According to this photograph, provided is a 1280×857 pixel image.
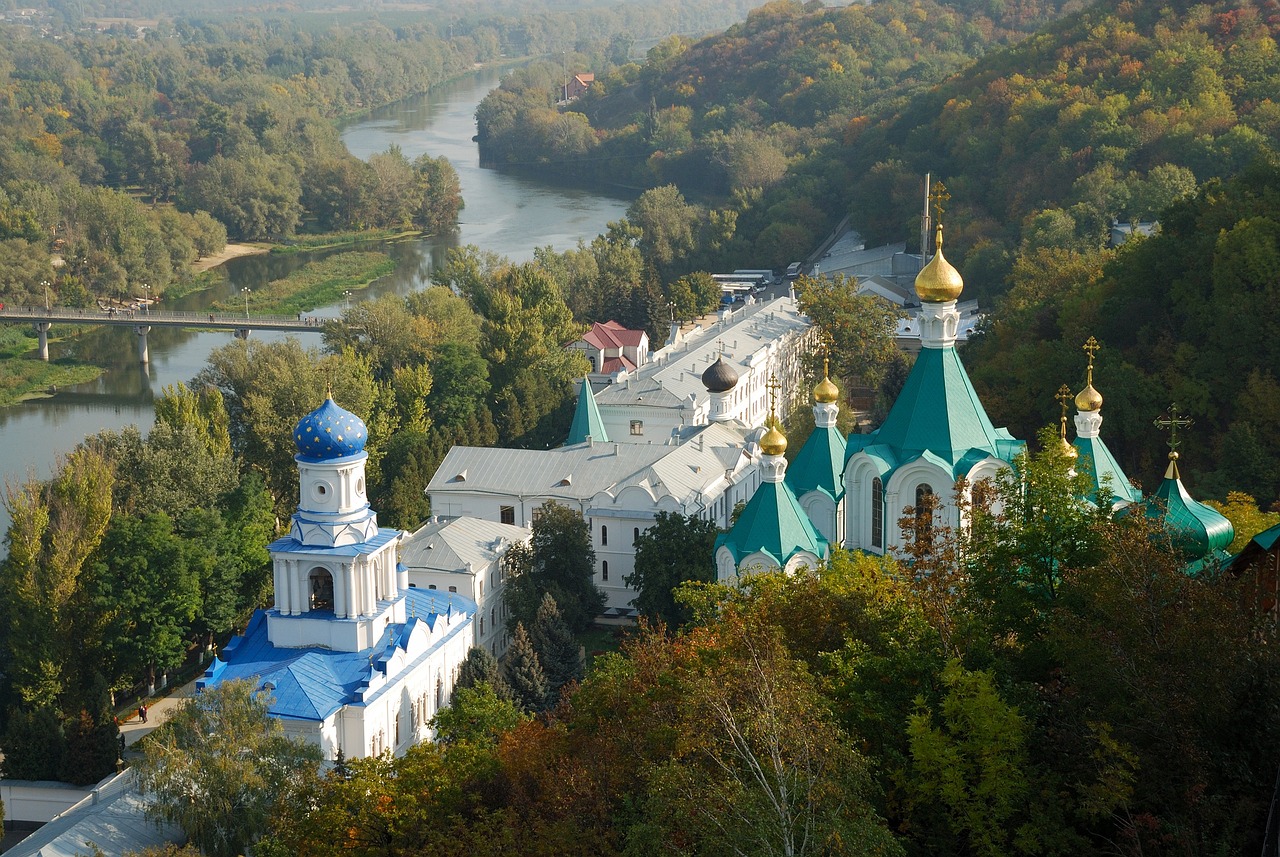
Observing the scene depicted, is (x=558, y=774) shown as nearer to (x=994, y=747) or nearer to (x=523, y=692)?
(x=994, y=747)

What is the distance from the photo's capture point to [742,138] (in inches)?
2955

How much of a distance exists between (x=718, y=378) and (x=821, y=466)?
10.7 metres

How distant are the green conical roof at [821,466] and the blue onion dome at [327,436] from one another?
18.3ft

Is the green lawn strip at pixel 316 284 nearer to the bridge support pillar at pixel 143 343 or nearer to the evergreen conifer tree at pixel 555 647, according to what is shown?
the bridge support pillar at pixel 143 343

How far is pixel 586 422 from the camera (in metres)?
31.2

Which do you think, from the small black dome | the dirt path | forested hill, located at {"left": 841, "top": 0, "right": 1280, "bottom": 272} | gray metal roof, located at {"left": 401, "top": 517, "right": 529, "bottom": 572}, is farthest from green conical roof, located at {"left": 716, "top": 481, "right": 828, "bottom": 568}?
the dirt path

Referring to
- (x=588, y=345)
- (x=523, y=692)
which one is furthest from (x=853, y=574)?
(x=588, y=345)

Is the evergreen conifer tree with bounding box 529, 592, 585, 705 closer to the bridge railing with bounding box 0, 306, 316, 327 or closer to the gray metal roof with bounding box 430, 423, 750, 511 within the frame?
the gray metal roof with bounding box 430, 423, 750, 511

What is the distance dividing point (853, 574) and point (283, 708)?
23.7 ft

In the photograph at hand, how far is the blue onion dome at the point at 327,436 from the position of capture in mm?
21406

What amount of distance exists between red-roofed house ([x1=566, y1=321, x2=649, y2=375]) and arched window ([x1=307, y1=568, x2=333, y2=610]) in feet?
59.4

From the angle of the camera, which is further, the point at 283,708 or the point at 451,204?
the point at 451,204

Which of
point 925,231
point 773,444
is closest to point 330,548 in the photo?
point 773,444

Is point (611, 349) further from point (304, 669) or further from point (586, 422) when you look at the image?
point (304, 669)
